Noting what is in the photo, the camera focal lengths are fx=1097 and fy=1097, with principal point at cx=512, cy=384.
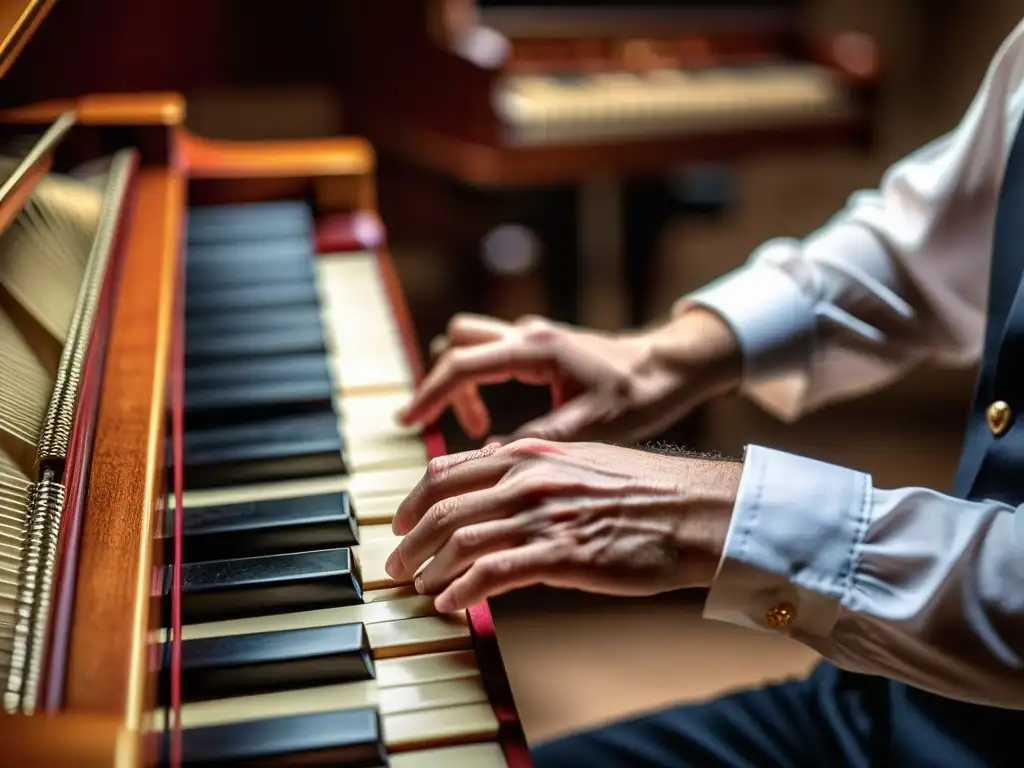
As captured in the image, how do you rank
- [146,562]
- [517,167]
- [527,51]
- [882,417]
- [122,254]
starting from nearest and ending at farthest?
[146,562] → [122,254] → [517,167] → [527,51] → [882,417]

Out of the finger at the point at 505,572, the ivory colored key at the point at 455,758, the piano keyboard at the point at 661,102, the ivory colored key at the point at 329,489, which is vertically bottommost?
the ivory colored key at the point at 455,758

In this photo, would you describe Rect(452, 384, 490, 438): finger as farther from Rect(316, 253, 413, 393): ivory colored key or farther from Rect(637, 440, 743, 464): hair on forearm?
Rect(637, 440, 743, 464): hair on forearm

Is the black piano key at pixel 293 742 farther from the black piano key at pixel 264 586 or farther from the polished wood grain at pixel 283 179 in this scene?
the polished wood grain at pixel 283 179

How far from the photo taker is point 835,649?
0.81 meters

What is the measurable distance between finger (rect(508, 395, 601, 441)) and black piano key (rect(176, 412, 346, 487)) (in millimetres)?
196

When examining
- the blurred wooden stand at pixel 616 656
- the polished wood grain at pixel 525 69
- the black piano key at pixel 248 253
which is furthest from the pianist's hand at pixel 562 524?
the polished wood grain at pixel 525 69

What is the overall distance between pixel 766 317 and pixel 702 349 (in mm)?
81

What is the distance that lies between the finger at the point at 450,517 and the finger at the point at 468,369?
29cm

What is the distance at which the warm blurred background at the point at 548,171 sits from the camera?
2.40 meters

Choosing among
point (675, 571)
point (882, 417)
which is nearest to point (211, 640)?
point (675, 571)

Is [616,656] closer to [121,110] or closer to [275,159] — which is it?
[275,159]

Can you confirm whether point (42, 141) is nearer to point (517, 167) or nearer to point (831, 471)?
point (831, 471)

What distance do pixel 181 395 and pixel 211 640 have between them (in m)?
0.33

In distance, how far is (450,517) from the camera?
0.77 metres
